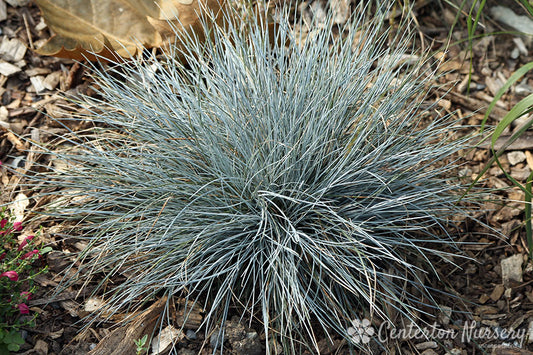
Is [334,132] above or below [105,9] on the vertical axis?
below

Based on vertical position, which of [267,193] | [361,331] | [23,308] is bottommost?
[361,331]

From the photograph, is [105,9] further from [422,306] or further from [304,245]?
[422,306]

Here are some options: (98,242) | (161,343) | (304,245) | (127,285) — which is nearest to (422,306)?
(304,245)

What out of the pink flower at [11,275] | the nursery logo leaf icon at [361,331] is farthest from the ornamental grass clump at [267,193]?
the pink flower at [11,275]

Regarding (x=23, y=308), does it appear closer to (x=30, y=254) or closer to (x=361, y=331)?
(x=30, y=254)

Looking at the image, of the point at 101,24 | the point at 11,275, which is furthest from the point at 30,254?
the point at 101,24

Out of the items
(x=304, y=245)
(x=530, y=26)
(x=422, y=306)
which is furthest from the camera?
(x=530, y=26)
